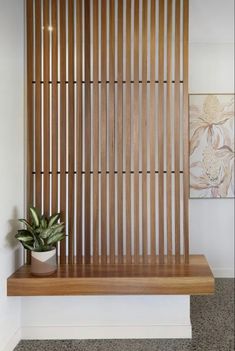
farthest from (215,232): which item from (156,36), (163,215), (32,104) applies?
(32,104)

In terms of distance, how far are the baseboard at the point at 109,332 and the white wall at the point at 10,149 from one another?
193mm

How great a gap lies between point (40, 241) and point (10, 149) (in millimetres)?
785

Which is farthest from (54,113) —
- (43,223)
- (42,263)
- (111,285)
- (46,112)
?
(111,285)

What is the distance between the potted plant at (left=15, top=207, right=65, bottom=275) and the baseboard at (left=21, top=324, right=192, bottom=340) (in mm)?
564

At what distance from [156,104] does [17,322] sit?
7.32 ft

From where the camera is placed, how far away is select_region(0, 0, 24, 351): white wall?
225 centimetres

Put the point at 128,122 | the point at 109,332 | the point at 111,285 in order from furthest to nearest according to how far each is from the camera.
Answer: the point at 128,122, the point at 109,332, the point at 111,285

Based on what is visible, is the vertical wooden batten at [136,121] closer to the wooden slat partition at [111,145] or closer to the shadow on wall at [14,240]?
the wooden slat partition at [111,145]

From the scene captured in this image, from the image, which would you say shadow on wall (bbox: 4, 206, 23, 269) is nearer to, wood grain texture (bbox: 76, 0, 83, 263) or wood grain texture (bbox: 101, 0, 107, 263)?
wood grain texture (bbox: 76, 0, 83, 263)

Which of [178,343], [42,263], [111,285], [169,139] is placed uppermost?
[169,139]

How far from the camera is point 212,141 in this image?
3887 millimetres

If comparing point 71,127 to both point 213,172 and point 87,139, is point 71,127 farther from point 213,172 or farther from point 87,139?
point 213,172

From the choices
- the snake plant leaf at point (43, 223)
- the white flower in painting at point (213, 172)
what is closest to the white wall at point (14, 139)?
the snake plant leaf at point (43, 223)

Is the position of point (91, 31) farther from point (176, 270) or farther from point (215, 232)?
point (215, 232)
